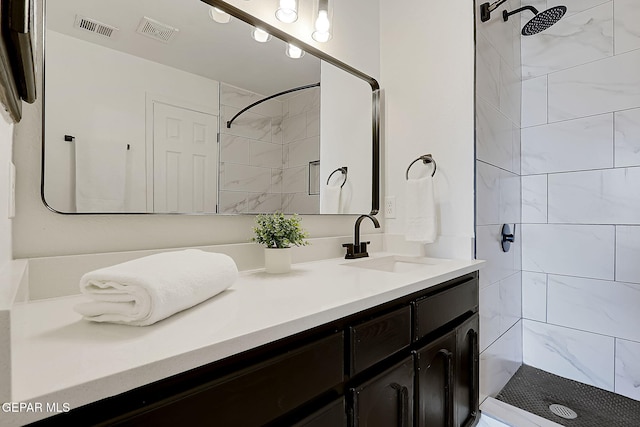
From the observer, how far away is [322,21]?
1.43 metres

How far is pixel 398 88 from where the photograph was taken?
1826 millimetres

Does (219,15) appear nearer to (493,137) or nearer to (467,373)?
(493,137)

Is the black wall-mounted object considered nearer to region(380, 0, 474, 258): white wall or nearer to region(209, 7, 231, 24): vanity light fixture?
region(380, 0, 474, 258): white wall

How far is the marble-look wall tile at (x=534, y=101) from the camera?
6.78 feet

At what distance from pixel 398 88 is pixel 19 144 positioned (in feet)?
5.58

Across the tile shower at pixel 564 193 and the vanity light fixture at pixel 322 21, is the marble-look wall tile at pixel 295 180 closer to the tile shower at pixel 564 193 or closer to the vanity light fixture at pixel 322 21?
the vanity light fixture at pixel 322 21

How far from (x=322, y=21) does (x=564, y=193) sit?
5.95 feet

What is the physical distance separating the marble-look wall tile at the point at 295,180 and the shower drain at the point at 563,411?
1756 millimetres

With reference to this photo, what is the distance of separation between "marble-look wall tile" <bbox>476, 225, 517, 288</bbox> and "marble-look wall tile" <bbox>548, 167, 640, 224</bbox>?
0.46 m

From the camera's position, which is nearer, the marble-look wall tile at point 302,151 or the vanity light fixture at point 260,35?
the vanity light fixture at point 260,35

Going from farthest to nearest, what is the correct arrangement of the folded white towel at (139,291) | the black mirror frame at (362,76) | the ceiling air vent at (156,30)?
1. the black mirror frame at (362,76)
2. the ceiling air vent at (156,30)
3. the folded white towel at (139,291)

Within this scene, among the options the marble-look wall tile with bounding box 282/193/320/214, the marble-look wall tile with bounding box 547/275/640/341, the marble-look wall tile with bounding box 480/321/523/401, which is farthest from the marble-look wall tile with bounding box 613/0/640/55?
the marble-look wall tile with bounding box 282/193/320/214

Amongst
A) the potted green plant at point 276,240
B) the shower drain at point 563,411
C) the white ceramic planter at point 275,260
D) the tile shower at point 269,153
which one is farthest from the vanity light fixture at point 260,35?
the shower drain at point 563,411

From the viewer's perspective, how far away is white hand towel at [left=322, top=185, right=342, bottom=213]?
61.6 inches
